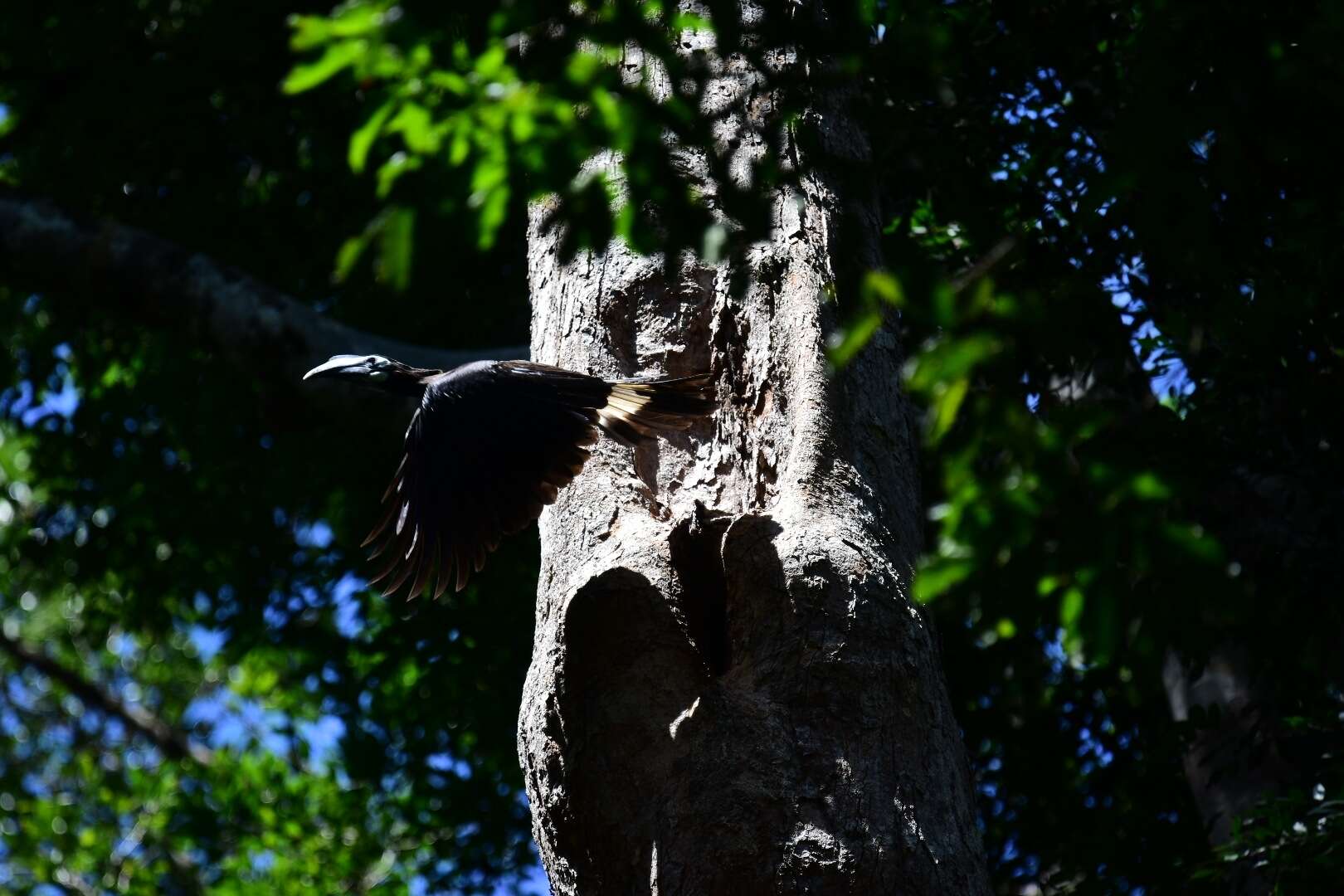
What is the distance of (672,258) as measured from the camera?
1757 millimetres

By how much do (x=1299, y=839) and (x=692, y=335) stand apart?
81.5 inches

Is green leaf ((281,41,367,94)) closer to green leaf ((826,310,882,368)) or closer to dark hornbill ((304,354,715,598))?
green leaf ((826,310,882,368))

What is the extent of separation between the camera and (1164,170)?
1.58m

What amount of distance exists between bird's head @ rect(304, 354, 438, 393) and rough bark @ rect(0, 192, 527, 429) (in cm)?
61

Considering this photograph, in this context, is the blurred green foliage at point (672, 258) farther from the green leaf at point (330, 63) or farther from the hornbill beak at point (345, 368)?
the hornbill beak at point (345, 368)

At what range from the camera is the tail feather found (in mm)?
2908

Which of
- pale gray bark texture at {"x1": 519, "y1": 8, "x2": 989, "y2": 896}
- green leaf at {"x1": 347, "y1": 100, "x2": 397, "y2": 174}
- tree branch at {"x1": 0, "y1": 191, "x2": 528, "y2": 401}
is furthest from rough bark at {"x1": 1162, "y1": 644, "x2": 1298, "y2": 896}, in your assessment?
green leaf at {"x1": 347, "y1": 100, "x2": 397, "y2": 174}

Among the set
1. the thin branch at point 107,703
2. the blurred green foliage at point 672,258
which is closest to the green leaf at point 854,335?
the blurred green foliage at point 672,258

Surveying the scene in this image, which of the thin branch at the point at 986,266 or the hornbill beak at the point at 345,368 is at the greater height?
the hornbill beak at the point at 345,368

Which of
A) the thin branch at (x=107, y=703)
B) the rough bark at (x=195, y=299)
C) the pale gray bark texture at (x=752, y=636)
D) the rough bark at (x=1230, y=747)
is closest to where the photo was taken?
the pale gray bark texture at (x=752, y=636)

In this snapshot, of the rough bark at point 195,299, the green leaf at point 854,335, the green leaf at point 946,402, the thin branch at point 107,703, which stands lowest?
the green leaf at point 946,402

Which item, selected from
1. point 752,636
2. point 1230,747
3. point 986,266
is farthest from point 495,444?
point 1230,747

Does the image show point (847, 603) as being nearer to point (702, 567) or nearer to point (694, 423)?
point (702, 567)

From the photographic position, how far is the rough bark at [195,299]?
477 cm
